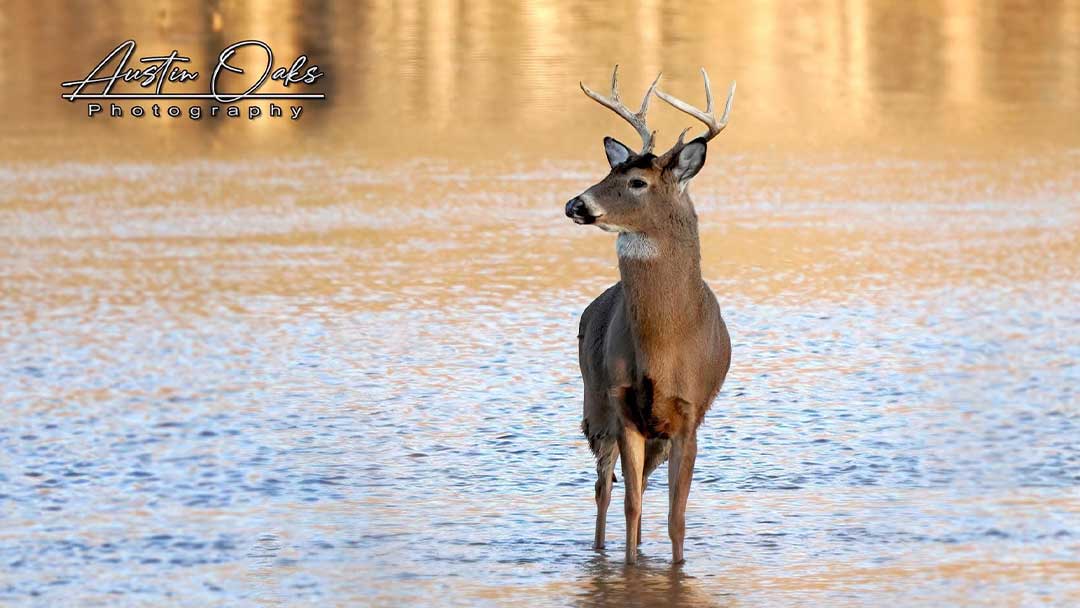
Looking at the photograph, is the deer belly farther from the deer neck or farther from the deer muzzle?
the deer muzzle

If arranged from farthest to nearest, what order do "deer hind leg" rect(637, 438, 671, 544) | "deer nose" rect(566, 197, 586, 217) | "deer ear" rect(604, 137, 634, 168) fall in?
"deer ear" rect(604, 137, 634, 168) < "deer hind leg" rect(637, 438, 671, 544) < "deer nose" rect(566, 197, 586, 217)

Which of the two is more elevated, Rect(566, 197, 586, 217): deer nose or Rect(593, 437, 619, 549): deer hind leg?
Rect(566, 197, 586, 217): deer nose

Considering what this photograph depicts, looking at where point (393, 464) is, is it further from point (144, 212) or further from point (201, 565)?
point (144, 212)

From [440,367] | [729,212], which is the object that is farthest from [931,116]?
[440,367]

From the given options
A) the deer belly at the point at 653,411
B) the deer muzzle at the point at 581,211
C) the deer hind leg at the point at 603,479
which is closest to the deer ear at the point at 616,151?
the deer muzzle at the point at 581,211

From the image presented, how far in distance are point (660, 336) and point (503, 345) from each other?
4575mm

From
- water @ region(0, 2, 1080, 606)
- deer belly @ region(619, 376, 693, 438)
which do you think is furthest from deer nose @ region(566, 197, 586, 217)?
water @ region(0, 2, 1080, 606)

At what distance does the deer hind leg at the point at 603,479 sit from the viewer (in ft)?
27.5

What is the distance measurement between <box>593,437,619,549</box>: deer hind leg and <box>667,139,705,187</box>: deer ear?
3.58 feet

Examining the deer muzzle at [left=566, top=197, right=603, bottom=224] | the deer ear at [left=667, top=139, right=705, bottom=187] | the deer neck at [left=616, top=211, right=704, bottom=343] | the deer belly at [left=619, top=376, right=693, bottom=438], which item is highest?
the deer ear at [left=667, top=139, right=705, bottom=187]

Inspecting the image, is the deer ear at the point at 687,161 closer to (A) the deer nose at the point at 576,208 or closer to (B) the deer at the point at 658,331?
(B) the deer at the point at 658,331

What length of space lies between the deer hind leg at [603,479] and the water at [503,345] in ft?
0.33

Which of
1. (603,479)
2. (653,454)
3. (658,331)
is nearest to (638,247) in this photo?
(658,331)

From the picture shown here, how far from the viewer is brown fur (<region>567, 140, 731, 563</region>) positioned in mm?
7996
